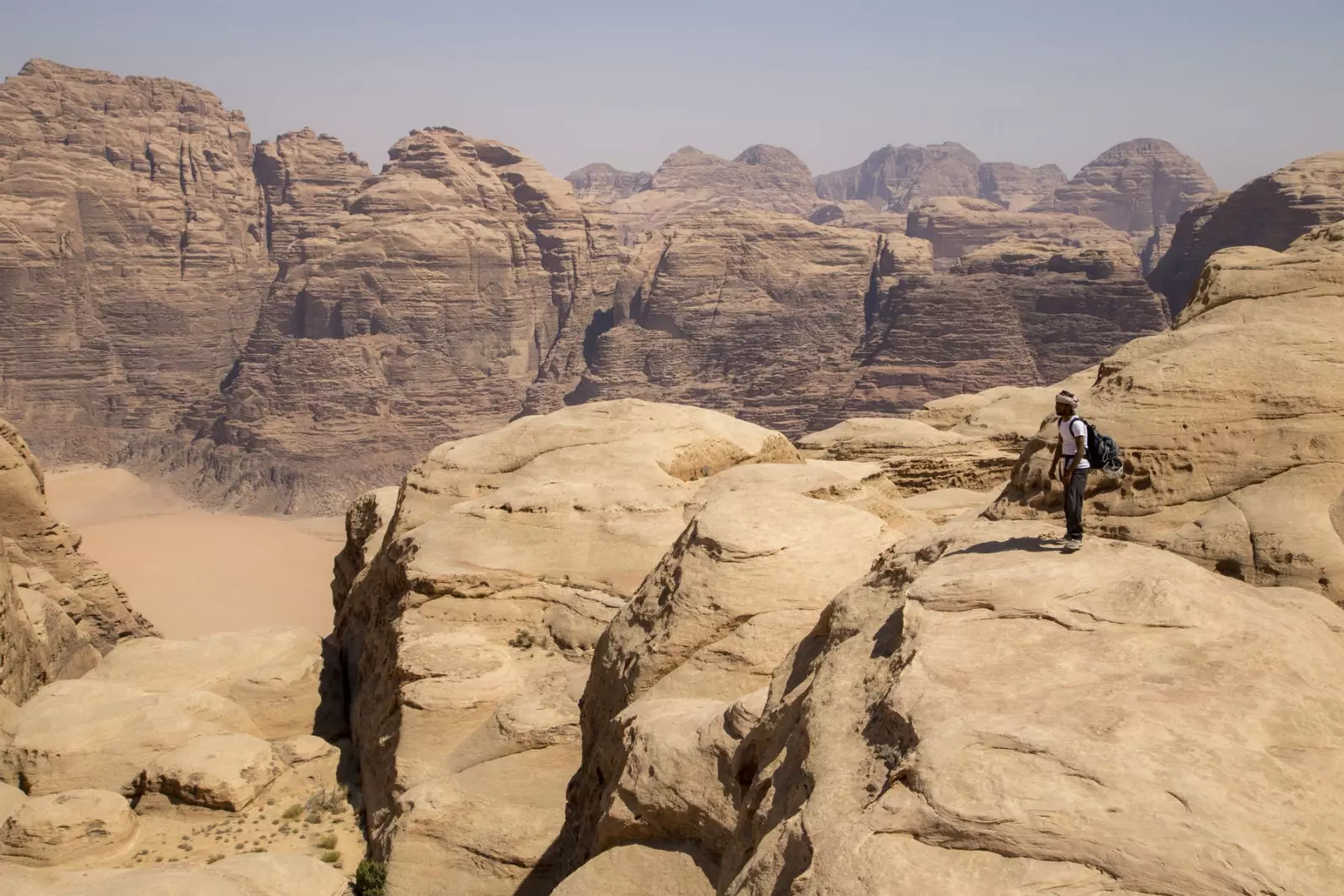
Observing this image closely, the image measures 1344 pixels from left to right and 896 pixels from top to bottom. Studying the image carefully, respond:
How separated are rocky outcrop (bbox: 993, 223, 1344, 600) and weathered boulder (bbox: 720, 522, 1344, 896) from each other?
1565 mm

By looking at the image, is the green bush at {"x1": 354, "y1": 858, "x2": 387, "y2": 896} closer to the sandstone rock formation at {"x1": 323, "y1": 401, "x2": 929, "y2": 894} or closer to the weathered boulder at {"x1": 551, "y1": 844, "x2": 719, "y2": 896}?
the sandstone rock formation at {"x1": 323, "y1": 401, "x2": 929, "y2": 894}

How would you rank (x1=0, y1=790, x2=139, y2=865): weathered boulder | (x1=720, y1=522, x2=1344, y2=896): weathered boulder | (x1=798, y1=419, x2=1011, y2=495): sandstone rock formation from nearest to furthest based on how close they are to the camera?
(x1=720, y1=522, x2=1344, y2=896): weathered boulder, (x1=0, y1=790, x2=139, y2=865): weathered boulder, (x1=798, y1=419, x2=1011, y2=495): sandstone rock formation

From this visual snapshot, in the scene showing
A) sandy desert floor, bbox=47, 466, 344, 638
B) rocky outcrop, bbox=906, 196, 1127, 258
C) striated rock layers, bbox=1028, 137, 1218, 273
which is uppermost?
striated rock layers, bbox=1028, 137, 1218, 273

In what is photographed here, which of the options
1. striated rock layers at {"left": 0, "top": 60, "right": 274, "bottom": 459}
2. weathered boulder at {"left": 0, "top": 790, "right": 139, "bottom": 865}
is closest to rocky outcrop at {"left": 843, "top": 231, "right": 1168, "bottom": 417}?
striated rock layers at {"left": 0, "top": 60, "right": 274, "bottom": 459}

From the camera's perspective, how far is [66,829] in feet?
49.0

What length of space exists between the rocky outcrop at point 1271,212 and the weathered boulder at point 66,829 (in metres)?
63.0

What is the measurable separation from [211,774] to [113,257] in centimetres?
8739

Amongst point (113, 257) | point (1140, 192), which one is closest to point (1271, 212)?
point (113, 257)

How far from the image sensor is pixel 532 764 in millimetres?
14000

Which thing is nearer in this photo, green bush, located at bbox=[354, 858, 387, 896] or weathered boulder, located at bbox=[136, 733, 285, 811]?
green bush, located at bbox=[354, 858, 387, 896]

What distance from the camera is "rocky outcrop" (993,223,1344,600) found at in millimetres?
9914

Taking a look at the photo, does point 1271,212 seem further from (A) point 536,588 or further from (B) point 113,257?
(B) point 113,257

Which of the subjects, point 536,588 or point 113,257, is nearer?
point 536,588

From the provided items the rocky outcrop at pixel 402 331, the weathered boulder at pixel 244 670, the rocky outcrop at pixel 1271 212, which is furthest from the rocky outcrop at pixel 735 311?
the weathered boulder at pixel 244 670
